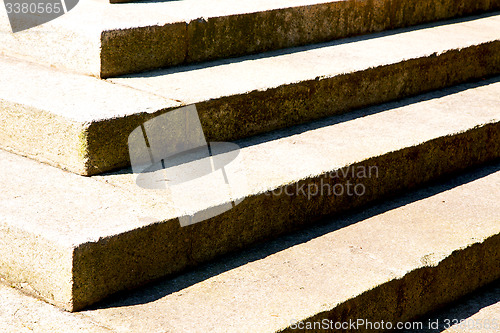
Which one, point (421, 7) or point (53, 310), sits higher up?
point (421, 7)

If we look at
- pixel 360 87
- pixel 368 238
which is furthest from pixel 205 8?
pixel 368 238

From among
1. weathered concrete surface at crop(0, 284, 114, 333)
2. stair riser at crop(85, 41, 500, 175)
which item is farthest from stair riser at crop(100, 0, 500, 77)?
weathered concrete surface at crop(0, 284, 114, 333)

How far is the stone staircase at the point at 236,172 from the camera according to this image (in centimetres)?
226

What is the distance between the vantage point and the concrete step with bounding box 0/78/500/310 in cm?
222

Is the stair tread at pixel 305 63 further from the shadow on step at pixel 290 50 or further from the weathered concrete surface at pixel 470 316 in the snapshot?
the weathered concrete surface at pixel 470 316

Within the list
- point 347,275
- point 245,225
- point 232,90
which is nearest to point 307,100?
point 232,90

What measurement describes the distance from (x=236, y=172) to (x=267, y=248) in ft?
1.22

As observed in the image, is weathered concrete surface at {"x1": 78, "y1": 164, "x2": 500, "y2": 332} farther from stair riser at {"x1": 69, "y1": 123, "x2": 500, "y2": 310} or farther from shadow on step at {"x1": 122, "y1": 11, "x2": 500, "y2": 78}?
shadow on step at {"x1": 122, "y1": 11, "x2": 500, "y2": 78}

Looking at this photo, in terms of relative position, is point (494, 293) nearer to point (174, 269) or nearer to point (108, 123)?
point (174, 269)

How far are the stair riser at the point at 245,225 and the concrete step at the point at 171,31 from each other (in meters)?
1.11

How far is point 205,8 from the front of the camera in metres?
3.64

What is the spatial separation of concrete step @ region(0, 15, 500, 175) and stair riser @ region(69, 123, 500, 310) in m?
0.52

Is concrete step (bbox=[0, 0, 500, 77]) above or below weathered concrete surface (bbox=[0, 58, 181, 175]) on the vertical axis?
above

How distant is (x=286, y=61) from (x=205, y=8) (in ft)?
1.92
